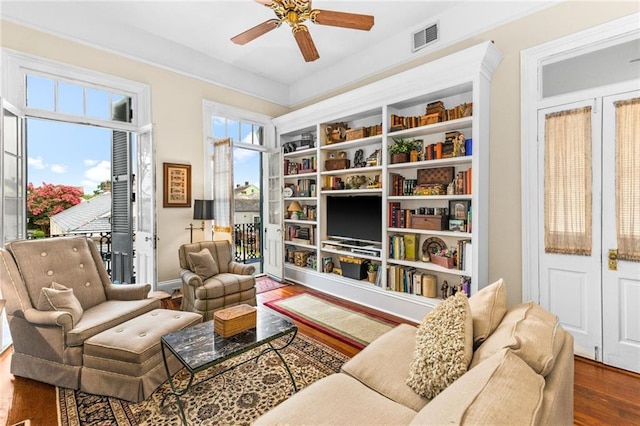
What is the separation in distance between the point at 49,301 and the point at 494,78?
14.4 ft

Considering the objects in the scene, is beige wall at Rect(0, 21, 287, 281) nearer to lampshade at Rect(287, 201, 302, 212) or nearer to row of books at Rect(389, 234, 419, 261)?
lampshade at Rect(287, 201, 302, 212)

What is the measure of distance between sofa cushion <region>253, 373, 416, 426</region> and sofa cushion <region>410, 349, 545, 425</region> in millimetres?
371

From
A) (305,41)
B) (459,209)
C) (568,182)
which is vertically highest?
(305,41)

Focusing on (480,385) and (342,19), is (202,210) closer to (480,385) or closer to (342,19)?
(342,19)

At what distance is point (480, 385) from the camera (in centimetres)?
92

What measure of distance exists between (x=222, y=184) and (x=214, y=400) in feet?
10.0

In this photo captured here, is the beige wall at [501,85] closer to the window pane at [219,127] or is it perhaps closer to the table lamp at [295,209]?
the window pane at [219,127]

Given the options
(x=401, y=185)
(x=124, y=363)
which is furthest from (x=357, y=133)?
(x=124, y=363)

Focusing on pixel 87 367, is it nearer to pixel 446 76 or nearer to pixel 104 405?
pixel 104 405

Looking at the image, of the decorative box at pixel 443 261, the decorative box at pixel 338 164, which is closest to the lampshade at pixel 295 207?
the decorative box at pixel 338 164

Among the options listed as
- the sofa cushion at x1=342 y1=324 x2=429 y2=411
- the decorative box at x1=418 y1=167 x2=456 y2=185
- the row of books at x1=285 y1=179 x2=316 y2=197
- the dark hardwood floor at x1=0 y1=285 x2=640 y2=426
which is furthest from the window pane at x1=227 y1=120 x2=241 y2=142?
the sofa cushion at x1=342 y1=324 x2=429 y2=411

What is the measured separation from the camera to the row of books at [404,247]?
3.63 m

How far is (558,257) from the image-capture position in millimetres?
2729

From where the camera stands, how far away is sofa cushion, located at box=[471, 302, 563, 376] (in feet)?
3.66
